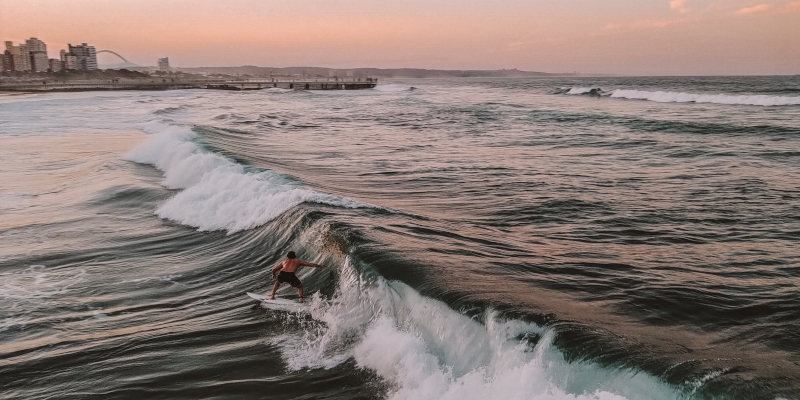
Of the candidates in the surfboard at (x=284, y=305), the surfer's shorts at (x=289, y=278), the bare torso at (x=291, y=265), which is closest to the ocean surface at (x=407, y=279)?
the surfboard at (x=284, y=305)

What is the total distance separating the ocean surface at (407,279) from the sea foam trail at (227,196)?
77 mm

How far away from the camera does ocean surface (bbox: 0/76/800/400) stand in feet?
20.9

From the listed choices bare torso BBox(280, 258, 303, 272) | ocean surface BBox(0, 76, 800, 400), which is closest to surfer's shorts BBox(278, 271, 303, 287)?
bare torso BBox(280, 258, 303, 272)

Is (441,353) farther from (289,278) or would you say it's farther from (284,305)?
(289,278)

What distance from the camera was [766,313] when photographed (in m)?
7.88

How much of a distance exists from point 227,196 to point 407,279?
Answer: 29.4 feet

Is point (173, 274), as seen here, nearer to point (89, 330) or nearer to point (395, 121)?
→ point (89, 330)

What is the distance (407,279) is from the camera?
8492 millimetres

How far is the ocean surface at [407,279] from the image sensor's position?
20.9 feet

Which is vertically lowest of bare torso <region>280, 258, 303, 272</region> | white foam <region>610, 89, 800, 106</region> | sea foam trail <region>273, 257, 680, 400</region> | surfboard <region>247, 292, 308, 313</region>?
surfboard <region>247, 292, 308, 313</region>

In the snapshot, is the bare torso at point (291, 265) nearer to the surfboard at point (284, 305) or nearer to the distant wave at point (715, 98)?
the surfboard at point (284, 305)

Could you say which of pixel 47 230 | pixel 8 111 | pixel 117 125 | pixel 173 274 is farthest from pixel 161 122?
pixel 173 274

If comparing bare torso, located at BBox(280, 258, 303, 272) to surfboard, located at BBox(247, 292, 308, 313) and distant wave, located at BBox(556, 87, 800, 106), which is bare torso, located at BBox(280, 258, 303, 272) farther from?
distant wave, located at BBox(556, 87, 800, 106)

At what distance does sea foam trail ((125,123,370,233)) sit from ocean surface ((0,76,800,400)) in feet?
0.25
